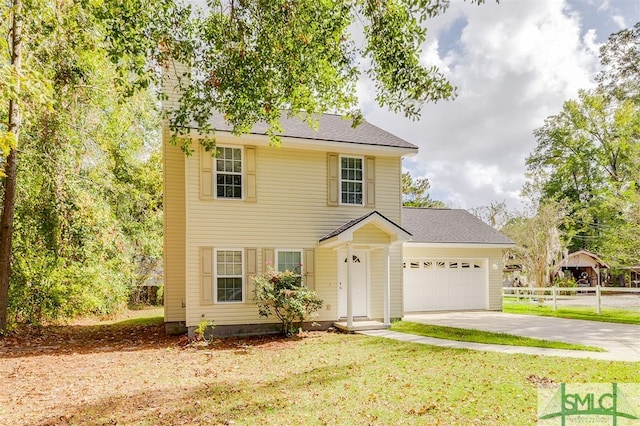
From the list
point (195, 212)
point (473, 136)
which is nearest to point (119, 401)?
point (195, 212)

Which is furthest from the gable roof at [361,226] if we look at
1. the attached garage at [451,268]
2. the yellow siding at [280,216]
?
the attached garage at [451,268]

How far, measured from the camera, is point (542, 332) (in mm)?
10945

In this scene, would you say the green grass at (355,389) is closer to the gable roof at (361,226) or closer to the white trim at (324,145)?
the gable roof at (361,226)

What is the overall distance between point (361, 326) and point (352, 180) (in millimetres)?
4329

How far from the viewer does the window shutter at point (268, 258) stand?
12062 millimetres

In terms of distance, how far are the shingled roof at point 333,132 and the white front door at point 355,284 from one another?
3.42 meters

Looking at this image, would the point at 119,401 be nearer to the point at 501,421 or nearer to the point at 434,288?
the point at 501,421

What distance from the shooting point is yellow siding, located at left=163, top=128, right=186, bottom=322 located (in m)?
12.8

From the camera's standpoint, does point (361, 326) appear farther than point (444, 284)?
No

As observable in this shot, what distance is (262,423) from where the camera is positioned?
16.1ft

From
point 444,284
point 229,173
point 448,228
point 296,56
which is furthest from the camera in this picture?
point 448,228

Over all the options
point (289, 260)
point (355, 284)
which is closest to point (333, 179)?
point (289, 260)

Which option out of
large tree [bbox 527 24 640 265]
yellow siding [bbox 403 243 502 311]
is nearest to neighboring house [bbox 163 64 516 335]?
yellow siding [bbox 403 243 502 311]

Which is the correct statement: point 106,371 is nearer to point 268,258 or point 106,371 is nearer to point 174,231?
point 268,258
